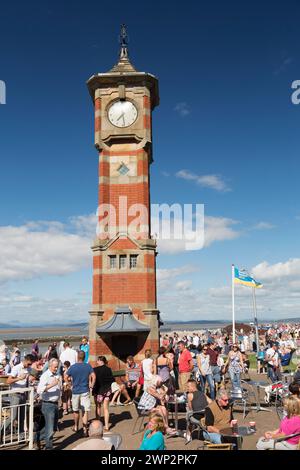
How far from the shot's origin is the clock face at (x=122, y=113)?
21.5 m

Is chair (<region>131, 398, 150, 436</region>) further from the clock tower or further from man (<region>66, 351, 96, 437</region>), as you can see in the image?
the clock tower

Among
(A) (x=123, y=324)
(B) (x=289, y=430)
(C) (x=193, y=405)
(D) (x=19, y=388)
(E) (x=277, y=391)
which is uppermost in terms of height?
(A) (x=123, y=324)

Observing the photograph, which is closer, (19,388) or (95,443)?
(95,443)

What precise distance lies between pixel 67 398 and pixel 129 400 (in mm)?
2071

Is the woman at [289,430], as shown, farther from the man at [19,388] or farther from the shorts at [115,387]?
the shorts at [115,387]

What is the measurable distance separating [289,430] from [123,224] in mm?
14875

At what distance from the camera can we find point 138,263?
65.6ft

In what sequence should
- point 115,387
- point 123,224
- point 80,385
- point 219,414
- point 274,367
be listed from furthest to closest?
1. point 123,224
2. point 274,367
3. point 115,387
4. point 80,385
5. point 219,414

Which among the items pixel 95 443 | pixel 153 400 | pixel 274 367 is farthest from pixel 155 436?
pixel 274 367

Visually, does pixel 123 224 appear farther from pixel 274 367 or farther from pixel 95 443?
A: pixel 95 443

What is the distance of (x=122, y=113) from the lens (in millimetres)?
21641

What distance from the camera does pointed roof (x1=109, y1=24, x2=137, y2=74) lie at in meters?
22.6

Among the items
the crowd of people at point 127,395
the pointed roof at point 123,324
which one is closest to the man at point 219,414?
the crowd of people at point 127,395

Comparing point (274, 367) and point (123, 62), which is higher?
point (123, 62)
